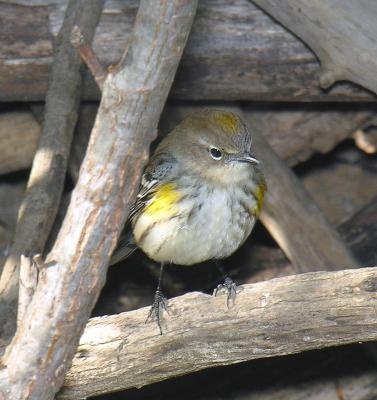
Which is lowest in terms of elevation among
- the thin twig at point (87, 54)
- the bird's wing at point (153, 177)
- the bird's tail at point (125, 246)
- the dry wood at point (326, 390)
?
the dry wood at point (326, 390)

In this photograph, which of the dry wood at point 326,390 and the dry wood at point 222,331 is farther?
the dry wood at point 326,390

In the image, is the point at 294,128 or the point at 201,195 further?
the point at 294,128

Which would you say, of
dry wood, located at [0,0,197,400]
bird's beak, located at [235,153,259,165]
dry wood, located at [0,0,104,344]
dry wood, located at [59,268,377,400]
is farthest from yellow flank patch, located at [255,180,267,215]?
dry wood, located at [0,0,197,400]

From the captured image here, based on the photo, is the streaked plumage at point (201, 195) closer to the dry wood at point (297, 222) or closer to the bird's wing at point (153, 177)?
the bird's wing at point (153, 177)

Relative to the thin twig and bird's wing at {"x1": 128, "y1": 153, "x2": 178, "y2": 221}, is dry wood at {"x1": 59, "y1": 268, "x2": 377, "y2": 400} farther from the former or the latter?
the thin twig

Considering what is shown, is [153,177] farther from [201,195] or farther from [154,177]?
[201,195]

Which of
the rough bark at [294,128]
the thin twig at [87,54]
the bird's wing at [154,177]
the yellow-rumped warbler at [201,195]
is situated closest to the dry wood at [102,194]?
the thin twig at [87,54]

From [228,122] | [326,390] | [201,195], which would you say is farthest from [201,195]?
[326,390]
